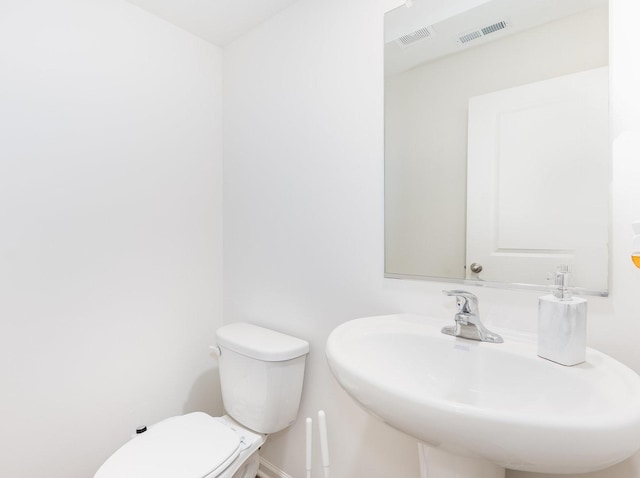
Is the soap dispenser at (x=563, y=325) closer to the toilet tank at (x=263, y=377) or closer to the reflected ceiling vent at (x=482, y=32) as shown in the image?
the reflected ceiling vent at (x=482, y=32)

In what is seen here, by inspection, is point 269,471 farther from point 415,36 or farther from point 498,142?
point 415,36

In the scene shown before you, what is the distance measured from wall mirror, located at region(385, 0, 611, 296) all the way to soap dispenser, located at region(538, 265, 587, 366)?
127 mm

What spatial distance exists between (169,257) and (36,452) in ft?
2.74

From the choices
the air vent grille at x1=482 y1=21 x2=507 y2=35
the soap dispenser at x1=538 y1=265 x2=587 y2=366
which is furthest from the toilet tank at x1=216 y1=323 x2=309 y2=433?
the air vent grille at x1=482 y1=21 x2=507 y2=35

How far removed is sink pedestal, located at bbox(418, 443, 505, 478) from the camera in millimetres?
737

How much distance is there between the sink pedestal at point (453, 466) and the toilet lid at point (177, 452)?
0.64 meters

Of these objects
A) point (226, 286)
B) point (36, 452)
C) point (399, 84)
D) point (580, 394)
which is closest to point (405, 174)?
point (399, 84)

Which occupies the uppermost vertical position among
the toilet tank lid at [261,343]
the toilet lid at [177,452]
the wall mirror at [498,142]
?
the wall mirror at [498,142]

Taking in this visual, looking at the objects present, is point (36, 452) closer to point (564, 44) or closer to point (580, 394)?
point (580, 394)

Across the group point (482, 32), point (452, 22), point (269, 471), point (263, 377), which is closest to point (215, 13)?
point (452, 22)

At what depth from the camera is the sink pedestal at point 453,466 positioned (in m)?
0.74

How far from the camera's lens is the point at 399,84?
1.11 metres

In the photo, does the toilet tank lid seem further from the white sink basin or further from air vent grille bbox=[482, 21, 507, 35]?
air vent grille bbox=[482, 21, 507, 35]

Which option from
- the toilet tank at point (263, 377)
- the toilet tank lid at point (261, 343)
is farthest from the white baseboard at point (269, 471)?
the toilet tank lid at point (261, 343)
